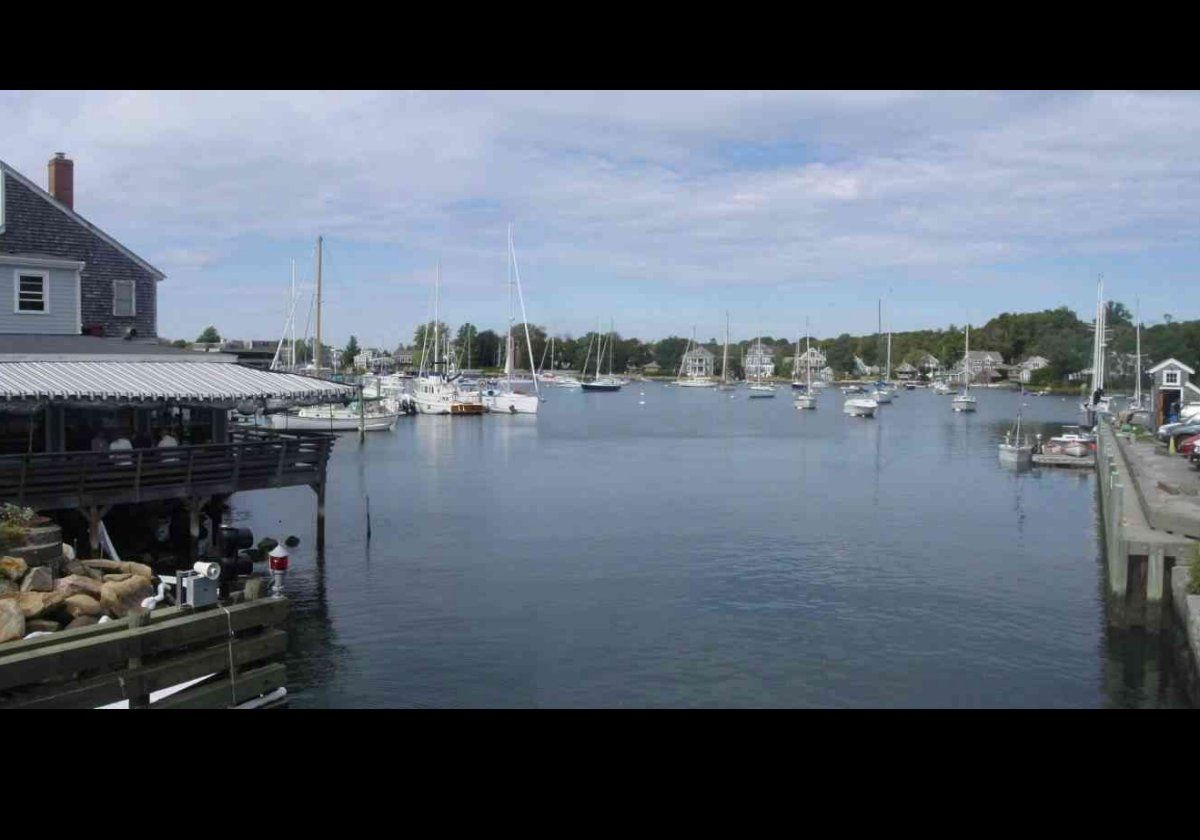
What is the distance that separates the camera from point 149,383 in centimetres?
2845

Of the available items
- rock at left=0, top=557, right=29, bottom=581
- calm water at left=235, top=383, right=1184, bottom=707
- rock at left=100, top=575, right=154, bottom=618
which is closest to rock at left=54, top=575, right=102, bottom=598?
rock at left=100, top=575, right=154, bottom=618

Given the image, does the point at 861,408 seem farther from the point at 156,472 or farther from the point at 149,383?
the point at 156,472

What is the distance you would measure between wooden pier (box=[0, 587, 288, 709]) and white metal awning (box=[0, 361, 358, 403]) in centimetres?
1342

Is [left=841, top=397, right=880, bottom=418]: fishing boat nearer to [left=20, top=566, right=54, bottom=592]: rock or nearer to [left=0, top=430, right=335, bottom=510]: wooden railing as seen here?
[left=0, top=430, right=335, bottom=510]: wooden railing

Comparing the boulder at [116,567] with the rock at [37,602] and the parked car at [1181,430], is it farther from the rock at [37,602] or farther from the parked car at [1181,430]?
the parked car at [1181,430]

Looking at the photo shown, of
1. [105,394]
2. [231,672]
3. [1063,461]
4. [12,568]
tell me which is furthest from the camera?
[1063,461]

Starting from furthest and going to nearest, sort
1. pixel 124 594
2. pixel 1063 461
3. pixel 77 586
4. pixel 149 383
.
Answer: pixel 1063 461, pixel 149 383, pixel 124 594, pixel 77 586

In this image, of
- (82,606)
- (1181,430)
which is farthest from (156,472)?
(1181,430)

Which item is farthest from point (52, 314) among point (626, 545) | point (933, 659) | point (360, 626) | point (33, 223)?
point (933, 659)

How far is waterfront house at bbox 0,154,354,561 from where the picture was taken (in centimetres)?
2559

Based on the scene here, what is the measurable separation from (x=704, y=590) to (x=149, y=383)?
16.0 metres

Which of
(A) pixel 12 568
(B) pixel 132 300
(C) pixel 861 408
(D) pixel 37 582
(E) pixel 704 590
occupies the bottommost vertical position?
(E) pixel 704 590
